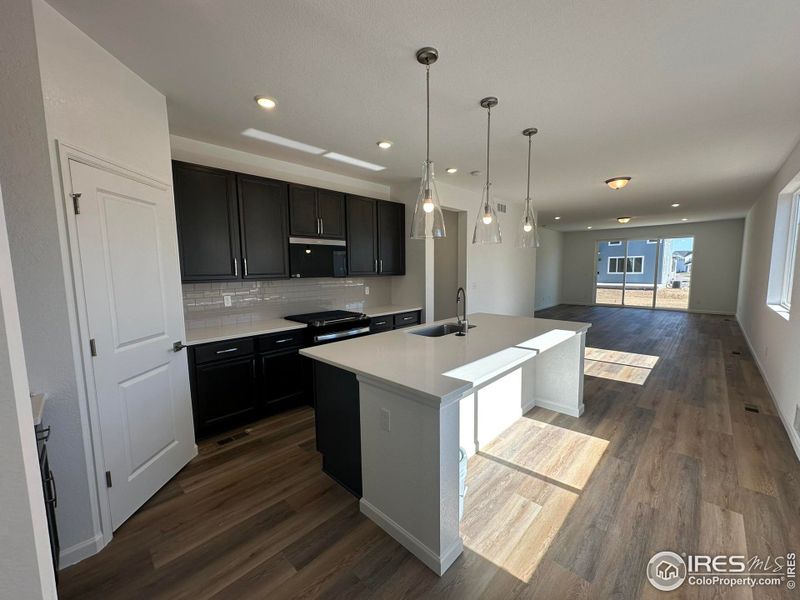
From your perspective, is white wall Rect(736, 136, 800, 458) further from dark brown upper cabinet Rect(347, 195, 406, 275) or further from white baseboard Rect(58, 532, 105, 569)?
white baseboard Rect(58, 532, 105, 569)

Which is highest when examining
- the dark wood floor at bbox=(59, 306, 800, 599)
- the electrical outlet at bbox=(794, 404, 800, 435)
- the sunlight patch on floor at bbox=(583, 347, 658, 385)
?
the electrical outlet at bbox=(794, 404, 800, 435)

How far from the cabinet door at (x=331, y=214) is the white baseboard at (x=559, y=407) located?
2731mm

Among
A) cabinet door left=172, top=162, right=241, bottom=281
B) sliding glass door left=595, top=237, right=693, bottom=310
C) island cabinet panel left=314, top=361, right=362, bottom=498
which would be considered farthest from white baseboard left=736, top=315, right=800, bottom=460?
sliding glass door left=595, top=237, right=693, bottom=310

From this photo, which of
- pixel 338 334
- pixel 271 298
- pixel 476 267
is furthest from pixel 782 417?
pixel 271 298

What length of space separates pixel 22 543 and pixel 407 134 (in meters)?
3.07

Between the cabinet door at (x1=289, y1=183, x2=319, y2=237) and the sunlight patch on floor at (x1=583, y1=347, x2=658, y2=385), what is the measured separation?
3.48 metres

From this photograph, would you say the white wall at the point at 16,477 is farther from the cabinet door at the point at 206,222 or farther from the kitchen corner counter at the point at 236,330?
the cabinet door at the point at 206,222

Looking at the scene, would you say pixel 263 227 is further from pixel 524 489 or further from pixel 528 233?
pixel 524 489

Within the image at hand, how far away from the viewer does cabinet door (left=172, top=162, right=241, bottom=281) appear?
272 cm

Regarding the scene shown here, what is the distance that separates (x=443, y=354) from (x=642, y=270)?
11208mm

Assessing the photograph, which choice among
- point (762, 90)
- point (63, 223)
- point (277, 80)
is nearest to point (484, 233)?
point (277, 80)

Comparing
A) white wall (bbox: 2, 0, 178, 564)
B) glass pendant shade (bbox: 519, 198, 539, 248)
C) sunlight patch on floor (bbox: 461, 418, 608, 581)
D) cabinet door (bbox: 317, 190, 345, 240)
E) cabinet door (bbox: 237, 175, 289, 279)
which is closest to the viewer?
white wall (bbox: 2, 0, 178, 564)

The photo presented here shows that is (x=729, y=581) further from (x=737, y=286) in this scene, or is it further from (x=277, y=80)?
(x=737, y=286)

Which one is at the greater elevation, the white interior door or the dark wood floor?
the white interior door
